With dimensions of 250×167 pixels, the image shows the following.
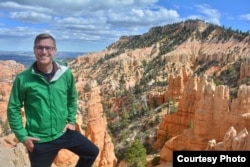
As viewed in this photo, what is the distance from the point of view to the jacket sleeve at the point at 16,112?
5.81 m

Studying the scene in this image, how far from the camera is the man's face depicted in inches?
230

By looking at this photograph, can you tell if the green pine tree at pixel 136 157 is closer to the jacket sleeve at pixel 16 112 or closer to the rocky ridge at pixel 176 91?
the rocky ridge at pixel 176 91

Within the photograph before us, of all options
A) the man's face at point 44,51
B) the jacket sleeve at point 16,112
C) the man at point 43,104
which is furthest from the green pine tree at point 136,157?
the man's face at point 44,51

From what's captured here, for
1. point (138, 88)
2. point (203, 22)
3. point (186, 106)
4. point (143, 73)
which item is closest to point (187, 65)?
point (143, 73)

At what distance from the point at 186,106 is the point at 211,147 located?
14471 mm

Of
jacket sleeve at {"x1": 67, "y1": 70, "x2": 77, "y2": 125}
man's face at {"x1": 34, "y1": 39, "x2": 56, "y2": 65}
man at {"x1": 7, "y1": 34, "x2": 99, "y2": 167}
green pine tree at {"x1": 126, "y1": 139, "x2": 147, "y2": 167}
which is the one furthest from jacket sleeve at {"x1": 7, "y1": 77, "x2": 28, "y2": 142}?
green pine tree at {"x1": 126, "y1": 139, "x2": 147, "y2": 167}

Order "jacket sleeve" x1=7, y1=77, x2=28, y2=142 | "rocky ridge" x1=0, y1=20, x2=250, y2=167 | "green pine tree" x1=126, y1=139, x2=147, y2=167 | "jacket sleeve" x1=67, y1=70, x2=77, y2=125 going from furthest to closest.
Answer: "green pine tree" x1=126, y1=139, x2=147, y2=167
"rocky ridge" x1=0, y1=20, x2=250, y2=167
"jacket sleeve" x1=67, y1=70, x2=77, y2=125
"jacket sleeve" x1=7, y1=77, x2=28, y2=142

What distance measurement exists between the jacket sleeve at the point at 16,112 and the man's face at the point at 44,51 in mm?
479

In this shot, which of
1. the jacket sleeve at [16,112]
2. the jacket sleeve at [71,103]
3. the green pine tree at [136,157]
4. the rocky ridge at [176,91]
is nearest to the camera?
the jacket sleeve at [16,112]

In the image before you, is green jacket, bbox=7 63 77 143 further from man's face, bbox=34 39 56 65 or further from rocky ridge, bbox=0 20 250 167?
rocky ridge, bbox=0 20 250 167

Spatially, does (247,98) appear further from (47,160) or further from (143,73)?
(143,73)

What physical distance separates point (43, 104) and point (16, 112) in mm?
434


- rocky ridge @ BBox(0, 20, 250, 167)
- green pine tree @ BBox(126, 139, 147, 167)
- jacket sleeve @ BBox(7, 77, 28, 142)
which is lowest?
green pine tree @ BBox(126, 139, 147, 167)

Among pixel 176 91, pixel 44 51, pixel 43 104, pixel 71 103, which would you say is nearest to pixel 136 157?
pixel 176 91
